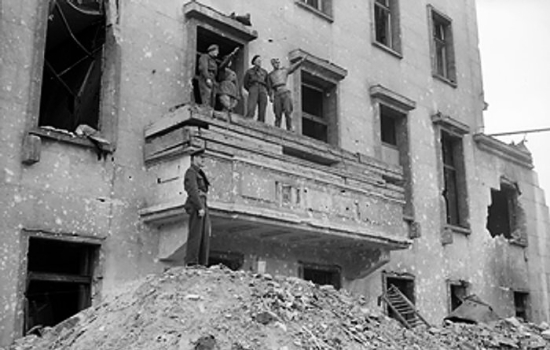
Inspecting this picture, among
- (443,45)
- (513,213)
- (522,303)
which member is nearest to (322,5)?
(443,45)

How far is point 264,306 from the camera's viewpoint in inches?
311

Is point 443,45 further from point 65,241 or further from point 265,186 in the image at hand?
point 65,241

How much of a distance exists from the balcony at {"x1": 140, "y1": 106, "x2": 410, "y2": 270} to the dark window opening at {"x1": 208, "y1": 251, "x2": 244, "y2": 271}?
390 mm

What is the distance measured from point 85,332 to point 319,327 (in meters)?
2.73

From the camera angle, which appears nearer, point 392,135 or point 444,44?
point 392,135

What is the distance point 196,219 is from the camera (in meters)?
10.2

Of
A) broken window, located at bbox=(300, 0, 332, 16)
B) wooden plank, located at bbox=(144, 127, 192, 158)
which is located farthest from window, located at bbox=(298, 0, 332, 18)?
wooden plank, located at bbox=(144, 127, 192, 158)

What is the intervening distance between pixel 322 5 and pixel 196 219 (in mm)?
8545

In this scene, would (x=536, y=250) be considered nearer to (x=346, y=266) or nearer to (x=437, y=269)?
(x=437, y=269)

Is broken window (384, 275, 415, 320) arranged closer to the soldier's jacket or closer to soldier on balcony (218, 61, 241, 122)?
soldier on balcony (218, 61, 241, 122)

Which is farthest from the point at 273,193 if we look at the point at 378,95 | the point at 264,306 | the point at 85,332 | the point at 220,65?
the point at 378,95

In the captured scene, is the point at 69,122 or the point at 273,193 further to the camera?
the point at 69,122

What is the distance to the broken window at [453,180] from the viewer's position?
19.3m

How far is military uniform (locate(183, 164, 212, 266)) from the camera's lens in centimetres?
1011
